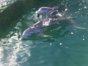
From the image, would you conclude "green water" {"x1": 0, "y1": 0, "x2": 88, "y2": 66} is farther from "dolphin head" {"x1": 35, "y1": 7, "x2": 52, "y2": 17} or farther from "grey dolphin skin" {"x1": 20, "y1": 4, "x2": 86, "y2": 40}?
"dolphin head" {"x1": 35, "y1": 7, "x2": 52, "y2": 17}

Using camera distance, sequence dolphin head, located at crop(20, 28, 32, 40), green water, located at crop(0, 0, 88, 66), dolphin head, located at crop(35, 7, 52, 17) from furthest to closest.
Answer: dolphin head, located at crop(35, 7, 52, 17)
dolphin head, located at crop(20, 28, 32, 40)
green water, located at crop(0, 0, 88, 66)

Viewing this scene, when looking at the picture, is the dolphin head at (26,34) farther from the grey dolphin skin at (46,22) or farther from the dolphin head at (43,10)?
the dolphin head at (43,10)

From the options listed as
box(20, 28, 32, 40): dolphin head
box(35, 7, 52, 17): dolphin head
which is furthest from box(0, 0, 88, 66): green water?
box(35, 7, 52, 17): dolphin head

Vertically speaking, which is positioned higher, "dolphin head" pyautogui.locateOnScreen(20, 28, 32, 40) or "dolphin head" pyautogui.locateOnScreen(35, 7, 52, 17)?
"dolphin head" pyautogui.locateOnScreen(35, 7, 52, 17)

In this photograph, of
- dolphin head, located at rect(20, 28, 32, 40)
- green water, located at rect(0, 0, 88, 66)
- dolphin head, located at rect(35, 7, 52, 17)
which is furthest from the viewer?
dolphin head, located at rect(35, 7, 52, 17)

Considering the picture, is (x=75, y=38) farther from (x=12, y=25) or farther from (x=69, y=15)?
(x=12, y=25)

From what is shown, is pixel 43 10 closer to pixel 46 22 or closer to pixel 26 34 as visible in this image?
pixel 46 22

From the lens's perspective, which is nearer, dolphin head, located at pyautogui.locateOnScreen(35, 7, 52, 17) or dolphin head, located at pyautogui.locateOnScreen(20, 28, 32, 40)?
dolphin head, located at pyautogui.locateOnScreen(20, 28, 32, 40)
